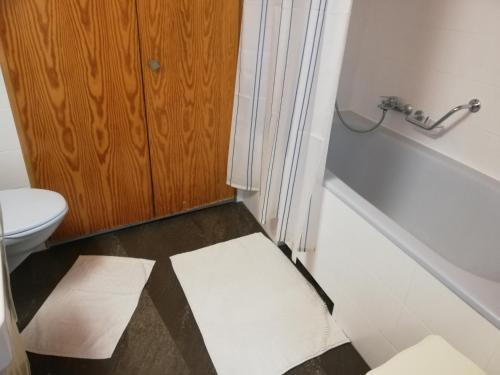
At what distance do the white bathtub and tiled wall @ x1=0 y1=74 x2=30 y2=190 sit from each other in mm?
1245

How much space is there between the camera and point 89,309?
147cm

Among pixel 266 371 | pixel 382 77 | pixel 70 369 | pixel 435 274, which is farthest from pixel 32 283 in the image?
pixel 382 77

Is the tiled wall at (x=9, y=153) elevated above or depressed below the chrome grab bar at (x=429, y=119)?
below

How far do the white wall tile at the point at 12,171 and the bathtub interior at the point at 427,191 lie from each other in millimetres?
1509

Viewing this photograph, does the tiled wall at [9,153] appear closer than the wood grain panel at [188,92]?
Yes

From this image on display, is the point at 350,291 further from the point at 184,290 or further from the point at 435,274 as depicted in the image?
the point at 184,290

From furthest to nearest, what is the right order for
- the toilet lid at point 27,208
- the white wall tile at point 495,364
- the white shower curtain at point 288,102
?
the toilet lid at point 27,208 → the white shower curtain at point 288,102 → the white wall tile at point 495,364

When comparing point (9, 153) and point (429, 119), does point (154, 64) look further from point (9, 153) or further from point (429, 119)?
point (429, 119)

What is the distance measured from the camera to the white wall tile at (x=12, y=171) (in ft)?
4.91

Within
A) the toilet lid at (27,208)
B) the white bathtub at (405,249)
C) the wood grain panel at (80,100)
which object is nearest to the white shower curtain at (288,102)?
the white bathtub at (405,249)

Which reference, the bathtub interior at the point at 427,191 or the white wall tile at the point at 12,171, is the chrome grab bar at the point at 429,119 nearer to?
the bathtub interior at the point at 427,191

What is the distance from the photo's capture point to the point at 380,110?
196 cm

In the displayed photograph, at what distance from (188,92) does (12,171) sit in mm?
819

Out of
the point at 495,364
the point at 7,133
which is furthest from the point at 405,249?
the point at 7,133
